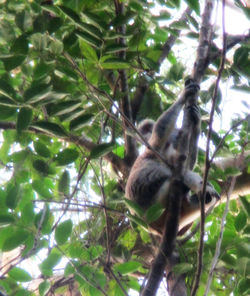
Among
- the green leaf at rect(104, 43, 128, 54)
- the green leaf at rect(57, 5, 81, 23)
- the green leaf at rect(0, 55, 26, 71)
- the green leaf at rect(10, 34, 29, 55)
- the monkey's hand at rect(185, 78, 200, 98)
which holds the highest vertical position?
the green leaf at rect(57, 5, 81, 23)

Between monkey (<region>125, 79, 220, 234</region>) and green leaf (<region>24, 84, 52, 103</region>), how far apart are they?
2.81 feet

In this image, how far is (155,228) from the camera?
2.97 m

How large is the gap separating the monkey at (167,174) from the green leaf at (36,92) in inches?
33.7

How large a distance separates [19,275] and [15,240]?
0.70 ft

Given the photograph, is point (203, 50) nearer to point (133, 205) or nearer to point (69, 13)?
point (69, 13)

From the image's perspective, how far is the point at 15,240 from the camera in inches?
83.8

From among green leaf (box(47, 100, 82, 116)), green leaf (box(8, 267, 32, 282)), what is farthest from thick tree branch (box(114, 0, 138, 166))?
green leaf (box(8, 267, 32, 282))

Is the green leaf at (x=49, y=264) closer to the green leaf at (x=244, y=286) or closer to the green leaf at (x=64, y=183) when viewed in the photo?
the green leaf at (x=64, y=183)

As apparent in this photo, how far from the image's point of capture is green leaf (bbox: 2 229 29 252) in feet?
6.93

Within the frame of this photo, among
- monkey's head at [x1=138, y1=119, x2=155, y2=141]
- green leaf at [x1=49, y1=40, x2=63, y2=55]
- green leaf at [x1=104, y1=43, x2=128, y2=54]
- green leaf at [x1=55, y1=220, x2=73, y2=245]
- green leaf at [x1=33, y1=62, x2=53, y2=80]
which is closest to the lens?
green leaf at [x1=55, y1=220, x2=73, y2=245]

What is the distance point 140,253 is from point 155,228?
0.75 meters

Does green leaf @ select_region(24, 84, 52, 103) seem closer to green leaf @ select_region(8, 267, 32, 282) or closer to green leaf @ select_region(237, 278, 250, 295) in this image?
green leaf @ select_region(8, 267, 32, 282)

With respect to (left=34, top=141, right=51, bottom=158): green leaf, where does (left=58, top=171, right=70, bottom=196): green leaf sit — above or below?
below

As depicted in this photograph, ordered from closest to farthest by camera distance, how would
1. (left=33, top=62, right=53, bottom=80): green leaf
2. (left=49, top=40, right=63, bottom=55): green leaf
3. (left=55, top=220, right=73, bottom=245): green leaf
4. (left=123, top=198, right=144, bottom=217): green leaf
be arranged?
(left=123, top=198, right=144, bottom=217): green leaf < (left=55, top=220, right=73, bottom=245): green leaf < (left=49, top=40, right=63, bottom=55): green leaf < (left=33, top=62, right=53, bottom=80): green leaf
